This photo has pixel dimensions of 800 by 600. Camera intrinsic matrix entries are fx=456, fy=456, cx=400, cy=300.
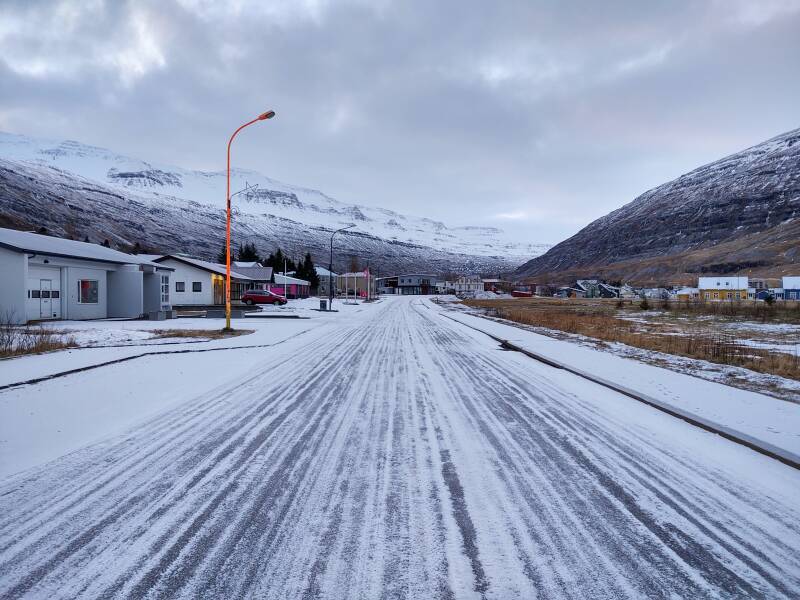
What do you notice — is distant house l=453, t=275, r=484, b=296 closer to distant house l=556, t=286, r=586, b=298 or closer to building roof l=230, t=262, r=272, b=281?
distant house l=556, t=286, r=586, b=298

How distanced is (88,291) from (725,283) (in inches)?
4075

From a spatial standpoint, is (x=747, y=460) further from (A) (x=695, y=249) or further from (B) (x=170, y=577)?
(A) (x=695, y=249)

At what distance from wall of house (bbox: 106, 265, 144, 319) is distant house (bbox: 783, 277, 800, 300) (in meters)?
105

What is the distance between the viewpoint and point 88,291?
26.0 m

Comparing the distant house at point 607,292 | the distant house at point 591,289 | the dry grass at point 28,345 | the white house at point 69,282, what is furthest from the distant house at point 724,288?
the dry grass at point 28,345

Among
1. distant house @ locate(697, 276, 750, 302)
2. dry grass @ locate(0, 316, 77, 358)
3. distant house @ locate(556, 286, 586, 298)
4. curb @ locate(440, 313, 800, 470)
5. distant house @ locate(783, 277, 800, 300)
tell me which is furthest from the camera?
distant house @ locate(556, 286, 586, 298)

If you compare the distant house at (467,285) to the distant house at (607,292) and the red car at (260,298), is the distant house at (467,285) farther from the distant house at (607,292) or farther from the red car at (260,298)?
the red car at (260,298)

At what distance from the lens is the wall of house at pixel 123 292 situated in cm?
2766

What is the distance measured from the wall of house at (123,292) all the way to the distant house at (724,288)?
9245 centimetres

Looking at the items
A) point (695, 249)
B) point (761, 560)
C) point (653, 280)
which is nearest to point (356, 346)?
point (761, 560)

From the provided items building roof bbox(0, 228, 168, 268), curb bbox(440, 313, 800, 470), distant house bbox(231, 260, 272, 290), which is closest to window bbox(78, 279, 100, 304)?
building roof bbox(0, 228, 168, 268)

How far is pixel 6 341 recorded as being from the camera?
13195 mm

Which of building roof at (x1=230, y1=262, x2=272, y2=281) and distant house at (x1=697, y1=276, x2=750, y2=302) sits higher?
building roof at (x1=230, y1=262, x2=272, y2=281)

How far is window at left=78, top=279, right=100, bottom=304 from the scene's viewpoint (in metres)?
25.5
